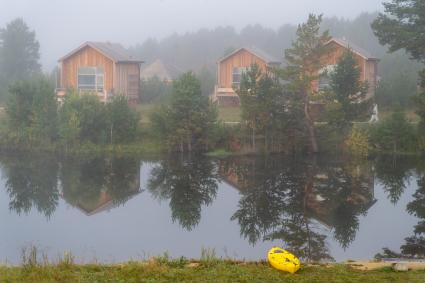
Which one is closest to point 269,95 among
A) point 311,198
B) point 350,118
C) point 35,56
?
point 350,118

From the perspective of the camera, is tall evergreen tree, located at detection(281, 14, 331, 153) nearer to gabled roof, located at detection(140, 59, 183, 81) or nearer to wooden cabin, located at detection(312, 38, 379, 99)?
wooden cabin, located at detection(312, 38, 379, 99)

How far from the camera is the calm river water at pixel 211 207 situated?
15.9 metres

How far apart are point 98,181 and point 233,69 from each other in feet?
71.6

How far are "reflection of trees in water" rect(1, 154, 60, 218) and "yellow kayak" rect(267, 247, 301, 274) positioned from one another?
10.4 meters

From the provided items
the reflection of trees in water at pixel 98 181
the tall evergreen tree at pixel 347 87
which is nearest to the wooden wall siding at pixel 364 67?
the tall evergreen tree at pixel 347 87

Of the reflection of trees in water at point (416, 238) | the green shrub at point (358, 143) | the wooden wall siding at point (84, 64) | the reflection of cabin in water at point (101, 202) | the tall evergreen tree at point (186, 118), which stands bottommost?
the reflection of trees in water at point (416, 238)

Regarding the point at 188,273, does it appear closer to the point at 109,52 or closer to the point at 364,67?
the point at 364,67

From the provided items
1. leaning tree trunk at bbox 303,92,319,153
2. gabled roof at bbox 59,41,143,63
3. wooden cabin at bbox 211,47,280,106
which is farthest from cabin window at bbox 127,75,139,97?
leaning tree trunk at bbox 303,92,319,153

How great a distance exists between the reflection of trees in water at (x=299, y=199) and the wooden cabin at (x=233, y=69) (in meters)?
14.0

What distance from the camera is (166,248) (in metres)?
15.6

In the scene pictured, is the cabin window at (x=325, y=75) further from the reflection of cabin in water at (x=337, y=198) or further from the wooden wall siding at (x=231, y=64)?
the reflection of cabin in water at (x=337, y=198)

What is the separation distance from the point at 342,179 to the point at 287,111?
8870 millimetres

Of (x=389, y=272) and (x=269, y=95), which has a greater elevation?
(x=269, y=95)

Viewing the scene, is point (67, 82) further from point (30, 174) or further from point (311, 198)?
point (311, 198)
